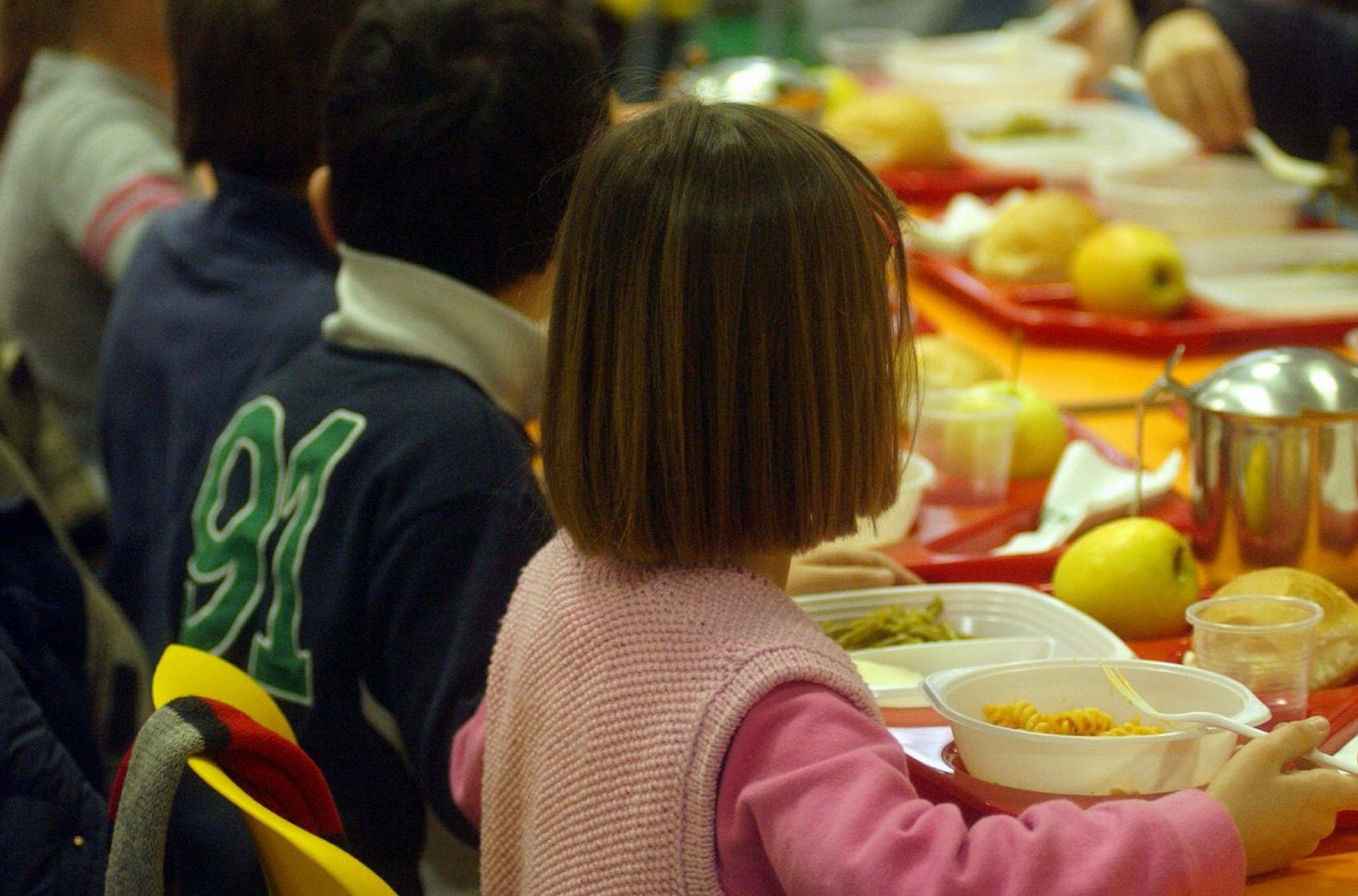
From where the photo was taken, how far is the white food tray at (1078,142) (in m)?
2.80

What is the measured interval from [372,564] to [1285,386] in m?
0.78

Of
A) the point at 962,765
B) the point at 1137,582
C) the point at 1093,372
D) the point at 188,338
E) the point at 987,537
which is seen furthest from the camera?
the point at 1093,372

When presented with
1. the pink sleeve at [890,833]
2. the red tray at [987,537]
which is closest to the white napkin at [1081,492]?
the red tray at [987,537]

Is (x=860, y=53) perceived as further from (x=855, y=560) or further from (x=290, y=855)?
(x=290, y=855)

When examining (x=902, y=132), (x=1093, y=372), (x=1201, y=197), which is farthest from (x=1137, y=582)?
(x=902, y=132)

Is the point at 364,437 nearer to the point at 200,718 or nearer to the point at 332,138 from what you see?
the point at 332,138

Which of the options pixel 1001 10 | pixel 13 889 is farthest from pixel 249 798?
pixel 1001 10

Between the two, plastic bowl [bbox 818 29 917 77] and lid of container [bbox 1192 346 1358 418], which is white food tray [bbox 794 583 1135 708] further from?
plastic bowl [bbox 818 29 917 77]

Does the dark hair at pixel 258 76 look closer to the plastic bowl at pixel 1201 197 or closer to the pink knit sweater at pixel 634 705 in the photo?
the pink knit sweater at pixel 634 705

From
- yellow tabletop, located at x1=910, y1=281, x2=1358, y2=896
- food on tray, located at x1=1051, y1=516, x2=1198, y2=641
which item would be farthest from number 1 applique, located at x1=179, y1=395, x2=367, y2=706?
yellow tabletop, located at x1=910, y1=281, x2=1358, y2=896

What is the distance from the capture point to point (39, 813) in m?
1.15

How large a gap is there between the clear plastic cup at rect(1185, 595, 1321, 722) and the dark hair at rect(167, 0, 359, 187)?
123cm

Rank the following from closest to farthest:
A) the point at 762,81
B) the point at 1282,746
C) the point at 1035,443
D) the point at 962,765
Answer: the point at 1282,746, the point at 962,765, the point at 1035,443, the point at 762,81

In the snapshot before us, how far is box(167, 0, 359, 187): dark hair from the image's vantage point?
1.88 metres
